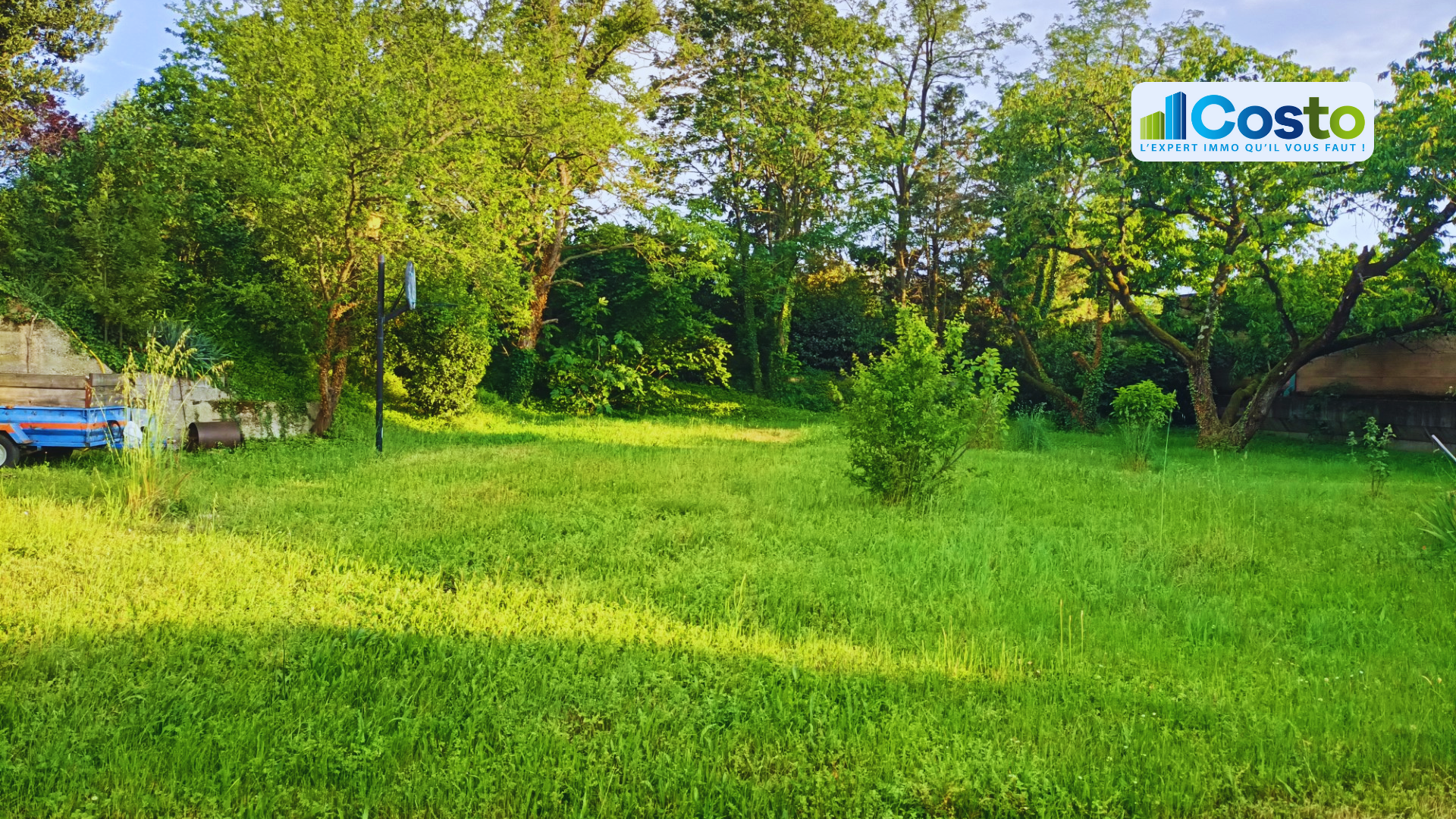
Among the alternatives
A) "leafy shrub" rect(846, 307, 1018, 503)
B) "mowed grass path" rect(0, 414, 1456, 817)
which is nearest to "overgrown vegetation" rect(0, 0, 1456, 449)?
"leafy shrub" rect(846, 307, 1018, 503)

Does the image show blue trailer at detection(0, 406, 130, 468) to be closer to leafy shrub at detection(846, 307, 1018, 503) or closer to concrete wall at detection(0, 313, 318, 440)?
concrete wall at detection(0, 313, 318, 440)

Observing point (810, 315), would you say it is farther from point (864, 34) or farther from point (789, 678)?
point (789, 678)

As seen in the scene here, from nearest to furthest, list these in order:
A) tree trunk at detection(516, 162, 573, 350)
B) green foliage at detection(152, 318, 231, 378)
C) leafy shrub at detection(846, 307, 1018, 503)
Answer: leafy shrub at detection(846, 307, 1018, 503)
green foliage at detection(152, 318, 231, 378)
tree trunk at detection(516, 162, 573, 350)

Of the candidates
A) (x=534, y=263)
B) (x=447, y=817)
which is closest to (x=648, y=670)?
(x=447, y=817)

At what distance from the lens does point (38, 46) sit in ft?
44.5

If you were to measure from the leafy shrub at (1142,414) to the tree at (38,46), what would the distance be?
18.2 m

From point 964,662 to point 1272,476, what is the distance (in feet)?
28.0

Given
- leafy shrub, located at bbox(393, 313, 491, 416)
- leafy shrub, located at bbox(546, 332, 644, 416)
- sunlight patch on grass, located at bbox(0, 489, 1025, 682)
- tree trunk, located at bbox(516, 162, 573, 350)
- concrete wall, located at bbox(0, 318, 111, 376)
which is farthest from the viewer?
leafy shrub, located at bbox(546, 332, 644, 416)

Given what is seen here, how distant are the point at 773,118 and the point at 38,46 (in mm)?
14324

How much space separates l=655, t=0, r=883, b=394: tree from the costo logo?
26.7 ft

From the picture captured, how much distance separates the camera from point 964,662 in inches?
139

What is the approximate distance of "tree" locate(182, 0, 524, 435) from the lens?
402 inches

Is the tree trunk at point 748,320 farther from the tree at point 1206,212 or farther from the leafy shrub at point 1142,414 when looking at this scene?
the leafy shrub at point 1142,414

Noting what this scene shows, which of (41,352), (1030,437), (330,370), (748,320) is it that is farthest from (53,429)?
(748,320)
